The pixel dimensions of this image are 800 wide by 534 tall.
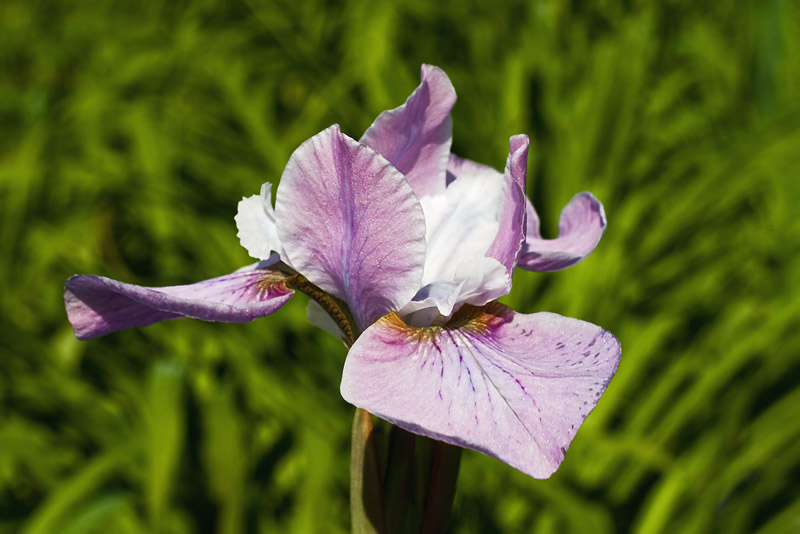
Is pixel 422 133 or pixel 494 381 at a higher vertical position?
pixel 422 133

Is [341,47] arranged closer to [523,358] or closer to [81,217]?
[81,217]

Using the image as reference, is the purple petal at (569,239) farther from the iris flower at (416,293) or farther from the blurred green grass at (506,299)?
the blurred green grass at (506,299)

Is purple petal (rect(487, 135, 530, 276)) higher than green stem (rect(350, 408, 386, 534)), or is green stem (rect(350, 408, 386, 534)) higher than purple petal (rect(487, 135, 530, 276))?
purple petal (rect(487, 135, 530, 276))

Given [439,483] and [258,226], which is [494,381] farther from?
[258,226]

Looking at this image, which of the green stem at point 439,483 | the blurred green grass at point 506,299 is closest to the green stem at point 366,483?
the green stem at point 439,483

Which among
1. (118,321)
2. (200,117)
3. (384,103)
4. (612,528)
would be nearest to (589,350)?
(118,321)

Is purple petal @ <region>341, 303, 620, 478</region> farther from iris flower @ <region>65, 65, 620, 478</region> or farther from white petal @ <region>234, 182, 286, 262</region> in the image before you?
white petal @ <region>234, 182, 286, 262</region>

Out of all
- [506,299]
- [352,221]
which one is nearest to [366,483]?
[352,221]

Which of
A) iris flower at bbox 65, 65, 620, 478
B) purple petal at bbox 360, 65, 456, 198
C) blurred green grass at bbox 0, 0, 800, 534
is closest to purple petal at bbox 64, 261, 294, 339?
iris flower at bbox 65, 65, 620, 478
